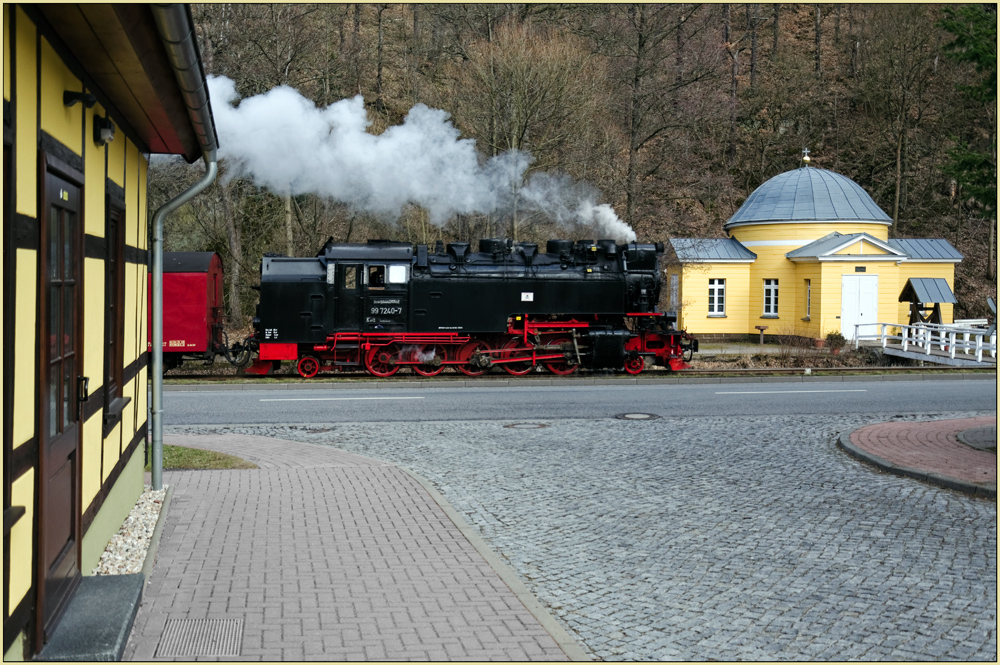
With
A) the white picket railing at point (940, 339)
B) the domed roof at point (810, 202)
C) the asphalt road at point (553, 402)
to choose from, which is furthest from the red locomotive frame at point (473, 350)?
the domed roof at point (810, 202)

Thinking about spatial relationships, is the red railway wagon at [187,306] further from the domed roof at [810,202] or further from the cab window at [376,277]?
the domed roof at [810,202]

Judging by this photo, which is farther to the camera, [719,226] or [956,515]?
[719,226]

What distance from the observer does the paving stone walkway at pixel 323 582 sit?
4723mm

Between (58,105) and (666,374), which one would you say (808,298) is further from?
(58,105)

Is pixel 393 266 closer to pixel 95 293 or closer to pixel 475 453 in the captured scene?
pixel 475 453

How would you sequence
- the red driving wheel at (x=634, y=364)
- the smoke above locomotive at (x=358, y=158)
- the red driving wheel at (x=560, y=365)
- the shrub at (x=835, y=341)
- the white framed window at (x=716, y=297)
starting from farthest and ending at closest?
the white framed window at (x=716, y=297)
the shrub at (x=835, y=341)
the red driving wheel at (x=634, y=364)
the red driving wheel at (x=560, y=365)
the smoke above locomotive at (x=358, y=158)

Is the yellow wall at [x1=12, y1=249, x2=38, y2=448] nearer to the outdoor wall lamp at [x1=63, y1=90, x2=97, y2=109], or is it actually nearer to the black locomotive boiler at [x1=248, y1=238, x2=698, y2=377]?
the outdoor wall lamp at [x1=63, y1=90, x2=97, y2=109]

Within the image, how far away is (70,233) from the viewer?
4.64 meters

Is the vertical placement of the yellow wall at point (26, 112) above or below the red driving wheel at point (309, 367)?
above

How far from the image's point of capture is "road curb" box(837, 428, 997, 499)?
862cm

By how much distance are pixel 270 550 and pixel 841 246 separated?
2769cm

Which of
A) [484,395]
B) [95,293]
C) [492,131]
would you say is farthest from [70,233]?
[492,131]

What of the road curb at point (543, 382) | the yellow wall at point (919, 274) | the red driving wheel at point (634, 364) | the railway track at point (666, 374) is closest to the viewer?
the road curb at point (543, 382)

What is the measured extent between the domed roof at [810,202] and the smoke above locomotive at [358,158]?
10794 mm
